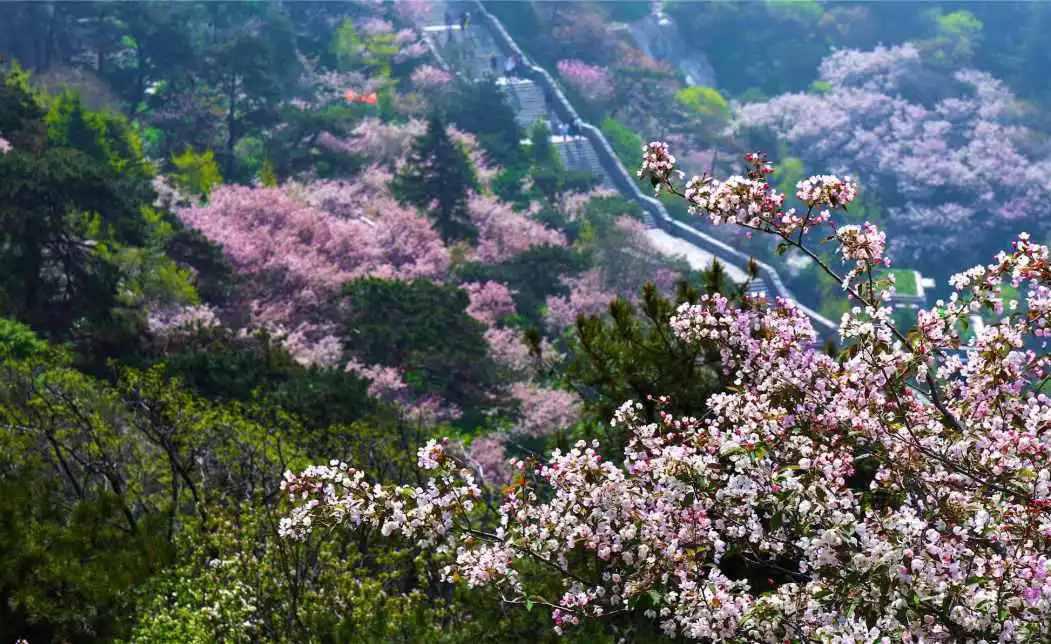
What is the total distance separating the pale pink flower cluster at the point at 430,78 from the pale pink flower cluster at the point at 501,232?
15.3 m

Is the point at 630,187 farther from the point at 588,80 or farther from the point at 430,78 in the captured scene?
the point at 430,78

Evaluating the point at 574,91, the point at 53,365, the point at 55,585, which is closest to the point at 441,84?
the point at 574,91

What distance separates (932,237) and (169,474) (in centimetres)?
5233

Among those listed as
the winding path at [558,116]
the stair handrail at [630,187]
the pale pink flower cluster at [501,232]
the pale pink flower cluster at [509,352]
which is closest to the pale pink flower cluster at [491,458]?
the pale pink flower cluster at [509,352]

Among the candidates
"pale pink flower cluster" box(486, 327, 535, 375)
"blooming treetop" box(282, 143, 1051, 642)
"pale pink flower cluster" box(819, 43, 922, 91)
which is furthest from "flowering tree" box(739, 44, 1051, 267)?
"blooming treetop" box(282, 143, 1051, 642)

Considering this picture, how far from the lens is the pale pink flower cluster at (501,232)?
36031mm

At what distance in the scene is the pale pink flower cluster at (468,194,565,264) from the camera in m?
36.0

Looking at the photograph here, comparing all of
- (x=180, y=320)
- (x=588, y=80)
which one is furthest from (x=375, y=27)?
(x=180, y=320)

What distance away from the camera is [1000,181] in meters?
60.1

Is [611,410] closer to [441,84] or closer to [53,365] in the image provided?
[53,365]

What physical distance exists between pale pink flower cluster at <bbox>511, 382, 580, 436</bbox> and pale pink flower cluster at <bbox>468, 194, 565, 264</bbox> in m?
9.15

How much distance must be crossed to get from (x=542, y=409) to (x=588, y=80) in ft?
131

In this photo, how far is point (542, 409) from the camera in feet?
84.3

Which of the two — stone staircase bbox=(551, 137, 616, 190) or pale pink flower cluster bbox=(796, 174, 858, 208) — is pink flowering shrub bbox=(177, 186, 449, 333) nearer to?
stone staircase bbox=(551, 137, 616, 190)
